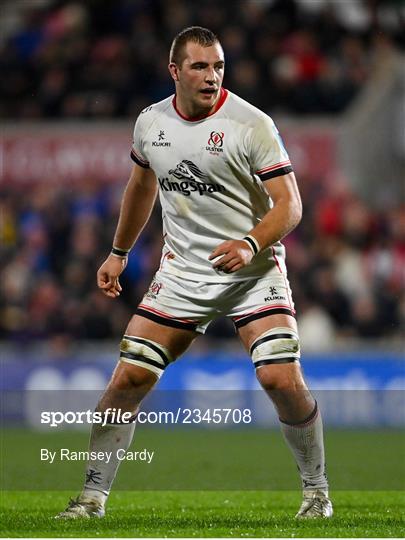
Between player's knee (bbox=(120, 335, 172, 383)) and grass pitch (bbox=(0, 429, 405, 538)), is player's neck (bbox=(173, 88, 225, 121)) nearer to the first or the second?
player's knee (bbox=(120, 335, 172, 383))

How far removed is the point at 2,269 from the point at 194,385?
2821 mm

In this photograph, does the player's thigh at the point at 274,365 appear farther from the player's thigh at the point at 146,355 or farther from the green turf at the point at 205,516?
the green turf at the point at 205,516

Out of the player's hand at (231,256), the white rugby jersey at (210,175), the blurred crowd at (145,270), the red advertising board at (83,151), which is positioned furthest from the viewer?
the red advertising board at (83,151)

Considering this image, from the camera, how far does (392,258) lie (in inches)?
573

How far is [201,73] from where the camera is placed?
21.4 feet

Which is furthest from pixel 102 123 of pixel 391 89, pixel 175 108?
pixel 175 108

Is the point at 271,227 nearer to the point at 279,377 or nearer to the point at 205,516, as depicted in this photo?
the point at 279,377

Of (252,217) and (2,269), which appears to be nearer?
(252,217)

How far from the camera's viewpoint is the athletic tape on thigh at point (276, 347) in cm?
655

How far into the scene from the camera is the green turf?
6.14 metres

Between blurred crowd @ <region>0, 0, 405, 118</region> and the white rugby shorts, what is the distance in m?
9.66

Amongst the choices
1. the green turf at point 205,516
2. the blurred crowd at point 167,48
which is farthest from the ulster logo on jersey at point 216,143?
the blurred crowd at point 167,48

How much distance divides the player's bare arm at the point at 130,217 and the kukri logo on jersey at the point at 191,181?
0.99 feet

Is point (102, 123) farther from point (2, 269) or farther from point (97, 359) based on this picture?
point (97, 359)
